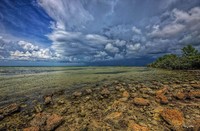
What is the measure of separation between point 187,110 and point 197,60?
51.1 m

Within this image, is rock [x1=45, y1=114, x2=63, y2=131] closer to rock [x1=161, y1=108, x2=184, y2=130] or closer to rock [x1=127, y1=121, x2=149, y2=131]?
rock [x1=127, y1=121, x2=149, y2=131]

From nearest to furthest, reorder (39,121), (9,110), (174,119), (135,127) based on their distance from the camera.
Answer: (135,127) → (174,119) → (39,121) → (9,110)

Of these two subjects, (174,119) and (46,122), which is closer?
(174,119)

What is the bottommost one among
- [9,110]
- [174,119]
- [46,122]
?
[9,110]

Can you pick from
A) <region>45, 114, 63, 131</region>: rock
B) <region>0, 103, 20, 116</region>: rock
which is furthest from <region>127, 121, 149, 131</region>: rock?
<region>0, 103, 20, 116</region>: rock

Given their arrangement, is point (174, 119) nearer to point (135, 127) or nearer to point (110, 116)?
point (135, 127)

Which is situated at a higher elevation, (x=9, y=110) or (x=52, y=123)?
(x=52, y=123)

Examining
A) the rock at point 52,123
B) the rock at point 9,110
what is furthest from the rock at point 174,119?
the rock at point 9,110

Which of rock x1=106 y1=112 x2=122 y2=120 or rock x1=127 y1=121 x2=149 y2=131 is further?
rock x1=106 y1=112 x2=122 y2=120

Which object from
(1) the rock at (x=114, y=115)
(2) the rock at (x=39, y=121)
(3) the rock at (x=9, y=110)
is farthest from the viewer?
(3) the rock at (x=9, y=110)

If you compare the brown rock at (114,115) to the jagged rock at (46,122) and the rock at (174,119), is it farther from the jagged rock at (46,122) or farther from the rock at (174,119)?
the jagged rock at (46,122)

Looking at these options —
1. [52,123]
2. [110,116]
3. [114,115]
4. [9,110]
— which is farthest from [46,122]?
[114,115]

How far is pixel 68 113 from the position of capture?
705 centimetres

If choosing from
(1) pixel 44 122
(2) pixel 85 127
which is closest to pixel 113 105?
(2) pixel 85 127
